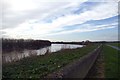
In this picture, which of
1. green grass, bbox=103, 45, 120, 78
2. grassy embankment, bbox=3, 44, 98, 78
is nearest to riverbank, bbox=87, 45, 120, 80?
green grass, bbox=103, 45, 120, 78

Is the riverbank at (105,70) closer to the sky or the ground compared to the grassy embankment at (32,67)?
closer to the ground

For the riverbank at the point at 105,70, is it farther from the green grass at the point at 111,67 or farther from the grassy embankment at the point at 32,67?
the grassy embankment at the point at 32,67

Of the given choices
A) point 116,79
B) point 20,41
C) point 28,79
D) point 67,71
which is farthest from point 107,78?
point 20,41

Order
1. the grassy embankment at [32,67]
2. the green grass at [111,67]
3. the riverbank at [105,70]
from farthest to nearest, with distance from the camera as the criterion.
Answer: the green grass at [111,67] < the riverbank at [105,70] < the grassy embankment at [32,67]

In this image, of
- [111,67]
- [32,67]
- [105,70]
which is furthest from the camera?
[111,67]

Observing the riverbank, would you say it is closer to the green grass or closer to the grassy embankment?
the green grass

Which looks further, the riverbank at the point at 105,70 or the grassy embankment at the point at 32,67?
the riverbank at the point at 105,70

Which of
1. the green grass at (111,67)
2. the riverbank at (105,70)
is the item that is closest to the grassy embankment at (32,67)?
the riverbank at (105,70)

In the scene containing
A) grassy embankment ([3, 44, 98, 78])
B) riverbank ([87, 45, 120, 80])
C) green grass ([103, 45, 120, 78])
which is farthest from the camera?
green grass ([103, 45, 120, 78])

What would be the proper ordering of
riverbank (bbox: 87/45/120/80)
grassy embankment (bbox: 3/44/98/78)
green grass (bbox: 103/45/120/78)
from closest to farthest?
grassy embankment (bbox: 3/44/98/78) → riverbank (bbox: 87/45/120/80) → green grass (bbox: 103/45/120/78)

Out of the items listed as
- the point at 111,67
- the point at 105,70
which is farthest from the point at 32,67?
the point at 111,67

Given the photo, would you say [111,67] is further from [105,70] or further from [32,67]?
[32,67]

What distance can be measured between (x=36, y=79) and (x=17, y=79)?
3.61 feet

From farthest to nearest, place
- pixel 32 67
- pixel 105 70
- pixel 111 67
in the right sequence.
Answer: pixel 111 67 → pixel 105 70 → pixel 32 67
